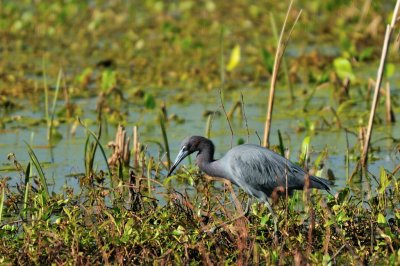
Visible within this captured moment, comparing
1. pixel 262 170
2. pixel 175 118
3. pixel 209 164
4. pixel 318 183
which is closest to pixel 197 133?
pixel 175 118

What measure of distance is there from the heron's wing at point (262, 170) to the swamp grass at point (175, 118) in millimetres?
149

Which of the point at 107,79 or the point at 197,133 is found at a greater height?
the point at 107,79

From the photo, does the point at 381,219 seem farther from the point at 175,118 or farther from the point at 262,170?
the point at 175,118

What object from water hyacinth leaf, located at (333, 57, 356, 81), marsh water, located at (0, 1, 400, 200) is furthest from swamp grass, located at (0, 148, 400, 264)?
water hyacinth leaf, located at (333, 57, 356, 81)

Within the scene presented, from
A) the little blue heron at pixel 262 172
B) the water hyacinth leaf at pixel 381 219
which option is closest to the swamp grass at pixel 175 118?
the water hyacinth leaf at pixel 381 219

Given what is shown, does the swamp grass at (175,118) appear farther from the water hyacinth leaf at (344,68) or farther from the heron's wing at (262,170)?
the heron's wing at (262,170)

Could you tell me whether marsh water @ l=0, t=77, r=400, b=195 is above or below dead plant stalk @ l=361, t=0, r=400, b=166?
below

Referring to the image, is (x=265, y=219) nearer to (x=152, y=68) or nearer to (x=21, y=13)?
(x=152, y=68)

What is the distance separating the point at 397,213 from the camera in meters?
5.02

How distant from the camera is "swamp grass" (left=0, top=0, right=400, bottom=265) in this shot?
473 cm

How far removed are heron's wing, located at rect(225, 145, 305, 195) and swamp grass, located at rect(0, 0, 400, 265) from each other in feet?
0.49

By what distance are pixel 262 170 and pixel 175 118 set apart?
3073mm

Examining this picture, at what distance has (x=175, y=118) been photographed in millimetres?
8484

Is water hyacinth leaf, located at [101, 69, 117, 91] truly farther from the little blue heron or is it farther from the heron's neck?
the little blue heron
